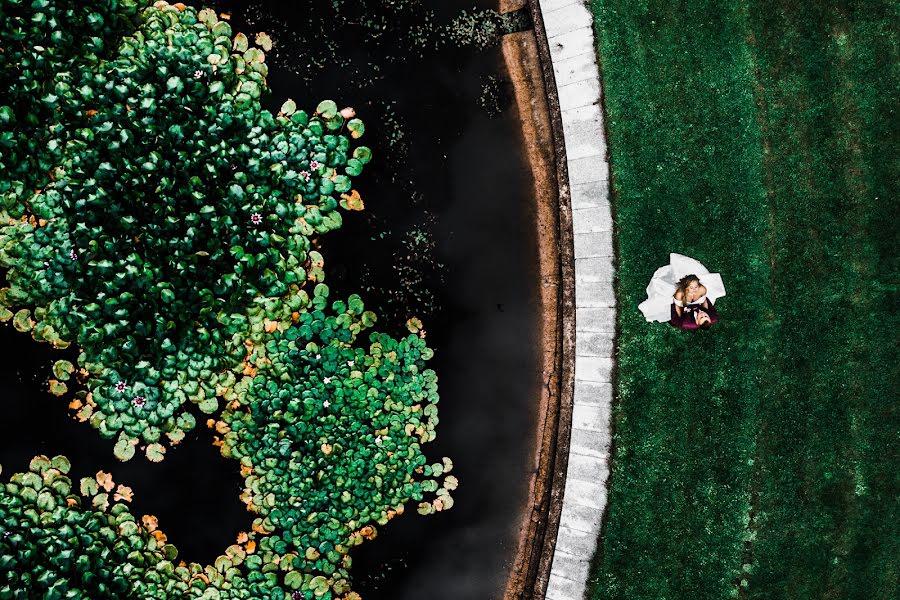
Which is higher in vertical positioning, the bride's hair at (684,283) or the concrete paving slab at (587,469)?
the bride's hair at (684,283)

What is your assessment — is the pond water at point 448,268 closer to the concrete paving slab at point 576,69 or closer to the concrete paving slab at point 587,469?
the concrete paving slab at point 587,469

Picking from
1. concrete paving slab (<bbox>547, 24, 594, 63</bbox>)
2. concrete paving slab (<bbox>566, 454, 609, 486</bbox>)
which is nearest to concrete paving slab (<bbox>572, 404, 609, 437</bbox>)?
concrete paving slab (<bbox>566, 454, 609, 486</bbox>)

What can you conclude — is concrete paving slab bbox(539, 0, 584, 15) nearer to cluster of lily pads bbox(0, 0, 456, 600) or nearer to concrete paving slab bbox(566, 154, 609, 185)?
concrete paving slab bbox(566, 154, 609, 185)

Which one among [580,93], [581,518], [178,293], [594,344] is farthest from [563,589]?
[580,93]

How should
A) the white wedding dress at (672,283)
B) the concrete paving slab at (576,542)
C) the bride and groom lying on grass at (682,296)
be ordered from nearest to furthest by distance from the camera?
the bride and groom lying on grass at (682,296) → the white wedding dress at (672,283) → the concrete paving slab at (576,542)

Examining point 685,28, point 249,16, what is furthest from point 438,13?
point 685,28

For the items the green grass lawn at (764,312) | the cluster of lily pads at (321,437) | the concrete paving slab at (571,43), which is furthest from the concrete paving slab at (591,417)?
Result: the concrete paving slab at (571,43)

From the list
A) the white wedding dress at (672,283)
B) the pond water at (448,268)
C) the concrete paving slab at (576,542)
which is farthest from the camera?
the pond water at (448,268)
